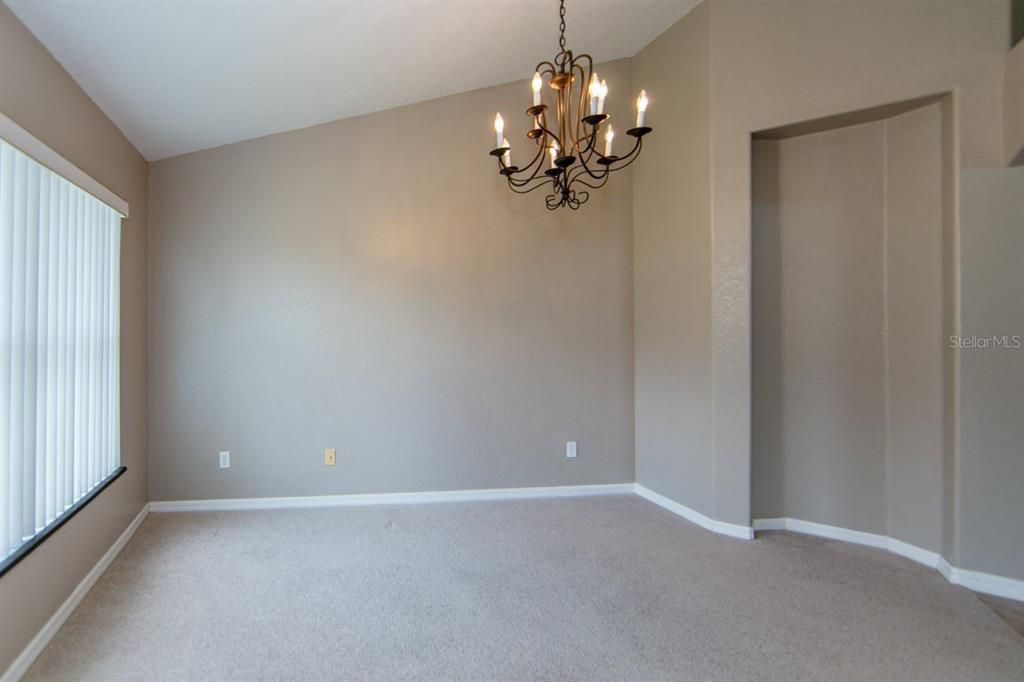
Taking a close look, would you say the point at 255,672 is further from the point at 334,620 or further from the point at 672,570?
the point at 672,570

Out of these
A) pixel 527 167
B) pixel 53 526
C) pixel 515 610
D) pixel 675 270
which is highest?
pixel 527 167

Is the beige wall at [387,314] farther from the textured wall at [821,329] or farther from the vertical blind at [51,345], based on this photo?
the textured wall at [821,329]

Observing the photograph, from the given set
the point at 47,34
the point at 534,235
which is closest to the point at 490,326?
the point at 534,235

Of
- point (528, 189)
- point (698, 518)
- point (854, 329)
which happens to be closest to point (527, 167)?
point (528, 189)

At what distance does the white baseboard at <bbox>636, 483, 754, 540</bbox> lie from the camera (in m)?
2.63

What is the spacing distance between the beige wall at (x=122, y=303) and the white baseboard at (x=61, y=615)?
3cm

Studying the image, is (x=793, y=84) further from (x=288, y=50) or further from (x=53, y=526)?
(x=53, y=526)

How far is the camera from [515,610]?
198 cm

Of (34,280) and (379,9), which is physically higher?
(379,9)

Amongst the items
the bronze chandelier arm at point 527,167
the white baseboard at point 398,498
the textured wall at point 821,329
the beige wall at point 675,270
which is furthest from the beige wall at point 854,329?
the bronze chandelier arm at point 527,167

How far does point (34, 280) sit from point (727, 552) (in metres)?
3.53

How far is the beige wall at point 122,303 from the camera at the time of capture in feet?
5.47

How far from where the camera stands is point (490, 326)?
3264mm

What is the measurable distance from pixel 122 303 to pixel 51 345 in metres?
0.85
